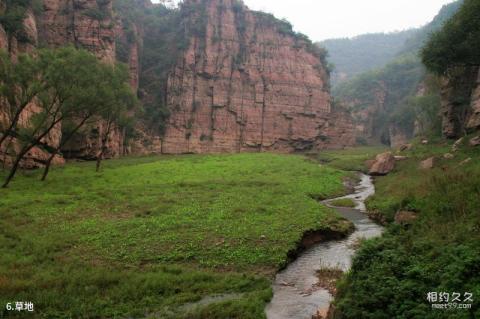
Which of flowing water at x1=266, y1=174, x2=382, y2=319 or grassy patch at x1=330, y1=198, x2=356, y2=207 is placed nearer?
flowing water at x1=266, y1=174, x2=382, y2=319

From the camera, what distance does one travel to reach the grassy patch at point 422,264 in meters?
9.62

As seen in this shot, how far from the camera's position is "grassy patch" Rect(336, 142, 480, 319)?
9.62 meters

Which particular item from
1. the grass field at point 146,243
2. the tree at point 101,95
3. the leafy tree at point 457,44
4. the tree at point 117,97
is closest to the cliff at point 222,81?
the tree at point 117,97

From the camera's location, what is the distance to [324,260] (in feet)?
55.6

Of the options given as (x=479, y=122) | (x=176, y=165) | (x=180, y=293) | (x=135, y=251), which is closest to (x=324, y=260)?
(x=180, y=293)

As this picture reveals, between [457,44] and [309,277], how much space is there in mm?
32336

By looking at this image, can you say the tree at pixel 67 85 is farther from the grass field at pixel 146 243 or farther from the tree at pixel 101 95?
the grass field at pixel 146 243

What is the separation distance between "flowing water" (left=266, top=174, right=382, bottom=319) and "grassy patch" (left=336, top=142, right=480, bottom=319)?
1.35 m

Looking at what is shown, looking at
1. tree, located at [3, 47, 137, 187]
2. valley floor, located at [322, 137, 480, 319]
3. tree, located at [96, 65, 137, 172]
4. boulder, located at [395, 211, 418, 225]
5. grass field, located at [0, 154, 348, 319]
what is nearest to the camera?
valley floor, located at [322, 137, 480, 319]

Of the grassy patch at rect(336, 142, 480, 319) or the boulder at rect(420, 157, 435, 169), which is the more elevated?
the boulder at rect(420, 157, 435, 169)
